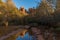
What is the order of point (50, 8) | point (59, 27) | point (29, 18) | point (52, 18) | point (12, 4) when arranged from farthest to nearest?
point (12, 4), point (29, 18), point (50, 8), point (52, 18), point (59, 27)

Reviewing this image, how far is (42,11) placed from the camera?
13867mm

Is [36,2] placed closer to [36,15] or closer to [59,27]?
[36,15]

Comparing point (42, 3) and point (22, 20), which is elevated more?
point (42, 3)

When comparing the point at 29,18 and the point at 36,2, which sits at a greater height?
the point at 36,2

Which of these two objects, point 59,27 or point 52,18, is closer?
point 59,27

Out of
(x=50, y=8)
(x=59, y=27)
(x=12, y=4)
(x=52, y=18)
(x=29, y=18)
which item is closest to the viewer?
(x=59, y=27)

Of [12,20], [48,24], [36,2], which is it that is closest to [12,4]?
[12,20]

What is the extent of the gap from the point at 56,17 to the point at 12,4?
752 cm

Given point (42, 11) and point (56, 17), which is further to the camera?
point (42, 11)

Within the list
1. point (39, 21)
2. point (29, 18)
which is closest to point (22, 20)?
point (29, 18)

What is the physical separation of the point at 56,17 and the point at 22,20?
13.0ft

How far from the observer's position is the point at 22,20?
49.6ft

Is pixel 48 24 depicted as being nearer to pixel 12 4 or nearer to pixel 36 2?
pixel 36 2

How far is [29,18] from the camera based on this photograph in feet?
49.0
